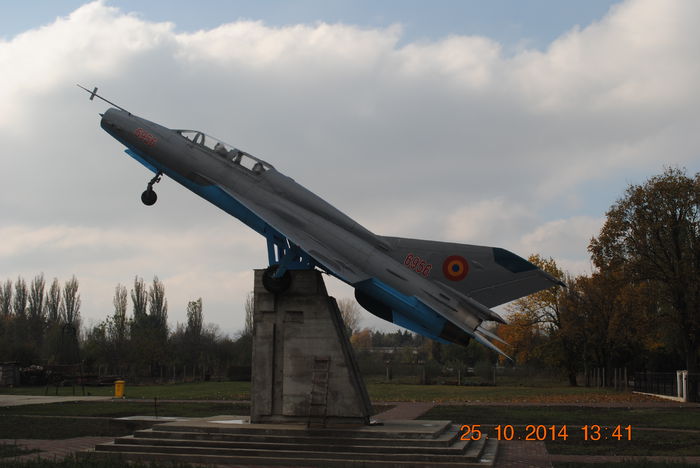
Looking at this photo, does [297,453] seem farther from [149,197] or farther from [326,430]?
[149,197]

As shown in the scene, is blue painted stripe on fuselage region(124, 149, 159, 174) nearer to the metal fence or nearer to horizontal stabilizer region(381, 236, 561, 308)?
horizontal stabilizer region(381, 236, 561, 308)

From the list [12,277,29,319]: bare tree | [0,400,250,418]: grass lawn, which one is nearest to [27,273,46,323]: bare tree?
[12,277,29,319]: bare tree

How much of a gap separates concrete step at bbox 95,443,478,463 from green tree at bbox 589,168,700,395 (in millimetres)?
Result: 23833

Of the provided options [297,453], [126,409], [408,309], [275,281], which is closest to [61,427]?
[126,409]

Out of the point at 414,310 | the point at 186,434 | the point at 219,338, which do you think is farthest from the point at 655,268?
the point at 219,338

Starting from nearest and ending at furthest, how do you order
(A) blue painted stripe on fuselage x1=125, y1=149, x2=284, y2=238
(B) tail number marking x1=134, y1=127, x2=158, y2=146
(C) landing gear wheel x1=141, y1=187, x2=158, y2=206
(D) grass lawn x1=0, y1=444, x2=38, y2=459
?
1. (D) grass lawn x1=0, y1=444, x2=38, y2=459
2. (A) blue painted stripe on fuselage x1=125, y1=149, x2=284, y2=238
3. (B) tail number marking x1=134, y1=127, x2=158, y2=146
4. (C) landing gear wheel x1=141, y1=187, x2=158, y2=206

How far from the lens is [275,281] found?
1496cm

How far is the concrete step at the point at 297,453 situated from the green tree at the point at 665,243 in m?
23.8

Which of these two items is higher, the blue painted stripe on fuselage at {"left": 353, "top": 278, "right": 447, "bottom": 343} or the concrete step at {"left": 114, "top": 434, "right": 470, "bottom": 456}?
the blue painted stripe on fuselage at {"left": 353, "top": 278, "right": 447, "bottom": 343}

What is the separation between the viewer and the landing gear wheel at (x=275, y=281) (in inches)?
590

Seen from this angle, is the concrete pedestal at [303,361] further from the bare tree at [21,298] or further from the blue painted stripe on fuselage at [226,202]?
the bare tree at [21,298]

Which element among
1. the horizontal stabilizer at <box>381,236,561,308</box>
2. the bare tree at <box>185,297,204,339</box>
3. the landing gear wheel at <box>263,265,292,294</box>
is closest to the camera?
the horizontal stabilizer at <box>381,236,561,308</box>

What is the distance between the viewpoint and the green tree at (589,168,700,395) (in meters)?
32.3

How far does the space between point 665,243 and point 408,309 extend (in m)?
24.2
